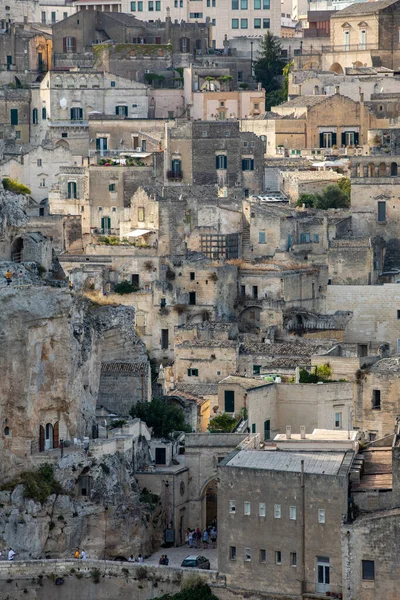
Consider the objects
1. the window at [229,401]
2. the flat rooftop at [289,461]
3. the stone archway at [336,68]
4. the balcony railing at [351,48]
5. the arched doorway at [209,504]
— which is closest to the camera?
the flat rooftop at [289,461]

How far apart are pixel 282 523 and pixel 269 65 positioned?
2255 inches

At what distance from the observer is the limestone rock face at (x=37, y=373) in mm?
66188

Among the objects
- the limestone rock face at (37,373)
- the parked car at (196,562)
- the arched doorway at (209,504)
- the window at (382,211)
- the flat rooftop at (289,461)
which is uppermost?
the window at (382,211)

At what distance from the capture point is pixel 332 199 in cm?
9369

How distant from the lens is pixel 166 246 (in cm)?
8888

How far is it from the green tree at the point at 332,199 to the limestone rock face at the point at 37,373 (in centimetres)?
2617

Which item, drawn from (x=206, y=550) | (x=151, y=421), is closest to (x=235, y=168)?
(x=151, y=421)

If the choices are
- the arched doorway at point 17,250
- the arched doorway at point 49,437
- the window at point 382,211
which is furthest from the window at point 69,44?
the arched doorway at point 49,437

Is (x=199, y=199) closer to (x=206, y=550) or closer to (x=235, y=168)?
(x=235, y=168)

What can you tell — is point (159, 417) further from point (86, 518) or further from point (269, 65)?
point (269, 65)

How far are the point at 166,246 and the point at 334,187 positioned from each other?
882 cm

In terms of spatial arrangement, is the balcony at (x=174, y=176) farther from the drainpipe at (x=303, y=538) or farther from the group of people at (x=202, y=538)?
the drainpipe at (x=303, y=538)

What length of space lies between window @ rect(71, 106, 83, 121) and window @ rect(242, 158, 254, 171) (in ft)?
31.2

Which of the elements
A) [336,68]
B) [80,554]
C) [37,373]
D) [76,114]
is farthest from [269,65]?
[80,554]
